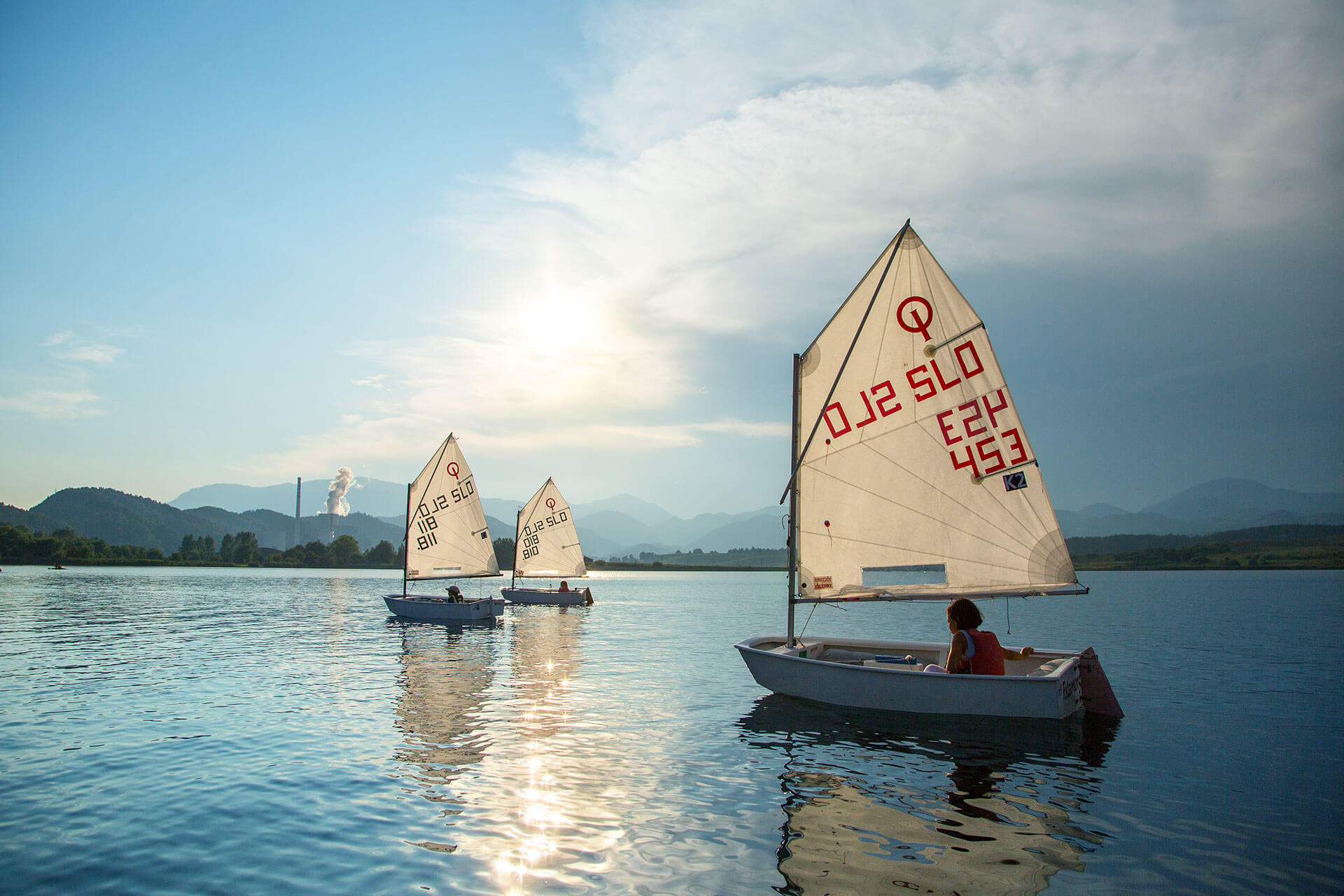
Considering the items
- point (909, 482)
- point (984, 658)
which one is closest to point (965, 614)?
point (984, 658)

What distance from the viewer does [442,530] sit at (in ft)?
173

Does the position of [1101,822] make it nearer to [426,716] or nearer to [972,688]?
[972,688]

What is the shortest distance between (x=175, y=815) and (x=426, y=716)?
28.0ft

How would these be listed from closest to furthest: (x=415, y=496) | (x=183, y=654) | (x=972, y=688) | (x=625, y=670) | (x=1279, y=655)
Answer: (x=972, y=688), (x=625, y=670), (x=183, y=654), (x=1279, y=655), (x=415, y=496)

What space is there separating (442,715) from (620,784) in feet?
28.3

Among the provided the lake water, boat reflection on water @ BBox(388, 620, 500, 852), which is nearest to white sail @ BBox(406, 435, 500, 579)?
boat reflection on water @ BBox(388, 620, 500, 852)

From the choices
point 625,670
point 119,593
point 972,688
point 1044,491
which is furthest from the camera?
point 119,593

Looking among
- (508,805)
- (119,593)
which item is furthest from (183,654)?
(119,593)

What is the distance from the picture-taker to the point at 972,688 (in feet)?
58.3

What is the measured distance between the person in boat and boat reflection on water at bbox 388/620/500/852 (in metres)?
11.6

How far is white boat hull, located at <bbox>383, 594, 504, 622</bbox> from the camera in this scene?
49281mm

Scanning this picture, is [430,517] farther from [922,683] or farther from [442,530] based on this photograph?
[922,683]

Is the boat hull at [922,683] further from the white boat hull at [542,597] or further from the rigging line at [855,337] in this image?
the white boat hull at [542,597]

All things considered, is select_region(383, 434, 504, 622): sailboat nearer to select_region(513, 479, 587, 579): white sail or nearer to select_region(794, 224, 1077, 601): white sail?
select_region(513, 479, 587, 579): white sail
